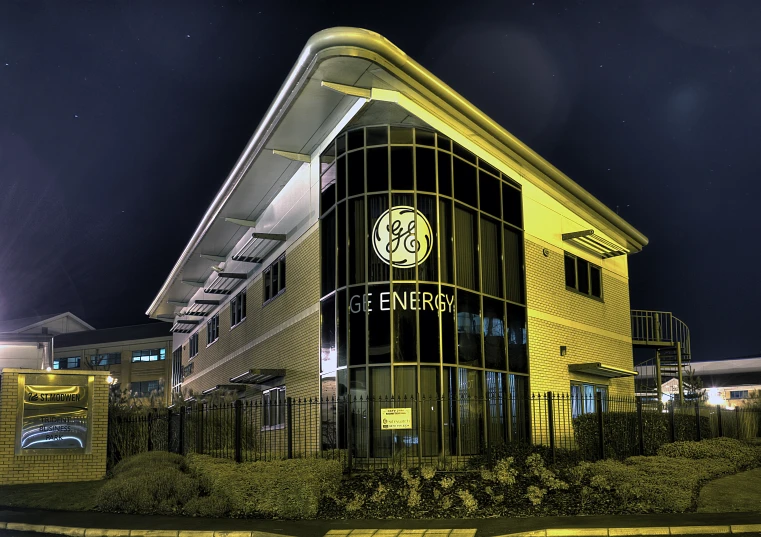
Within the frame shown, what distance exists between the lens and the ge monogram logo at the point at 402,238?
19.2 meters

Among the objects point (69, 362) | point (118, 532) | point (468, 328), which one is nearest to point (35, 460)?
point (118, 532)

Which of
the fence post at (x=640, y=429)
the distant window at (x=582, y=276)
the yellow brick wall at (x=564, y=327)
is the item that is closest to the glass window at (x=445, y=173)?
the yellow brick wall at (x=564, y=327)

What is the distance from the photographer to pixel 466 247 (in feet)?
68.4

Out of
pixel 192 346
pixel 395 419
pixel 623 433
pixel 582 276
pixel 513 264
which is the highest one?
pixel 582 276

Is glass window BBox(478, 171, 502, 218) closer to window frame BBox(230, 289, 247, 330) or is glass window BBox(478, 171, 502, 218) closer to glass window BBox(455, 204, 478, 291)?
glass window BBox(455, 204, 478, 291)

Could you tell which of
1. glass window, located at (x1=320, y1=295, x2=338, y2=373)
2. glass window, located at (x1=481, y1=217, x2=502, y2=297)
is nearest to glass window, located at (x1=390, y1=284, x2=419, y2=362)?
glass window, located at (x1=320, y1=295, x2=338, y2=373)

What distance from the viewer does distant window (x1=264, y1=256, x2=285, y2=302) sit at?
24.9 meters

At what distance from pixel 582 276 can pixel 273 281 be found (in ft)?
35.3

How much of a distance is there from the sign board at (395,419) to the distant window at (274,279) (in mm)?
8227

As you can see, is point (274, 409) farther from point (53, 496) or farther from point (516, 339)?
point (53, 496)

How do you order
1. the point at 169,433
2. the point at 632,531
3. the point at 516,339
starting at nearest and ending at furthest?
the point at 632,531, the point at 169,433, the point at 516,339

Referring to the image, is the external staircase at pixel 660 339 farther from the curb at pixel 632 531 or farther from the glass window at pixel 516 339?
the curb at pixel 632 531

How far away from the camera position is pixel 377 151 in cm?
1981

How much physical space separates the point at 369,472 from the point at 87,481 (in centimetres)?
690
